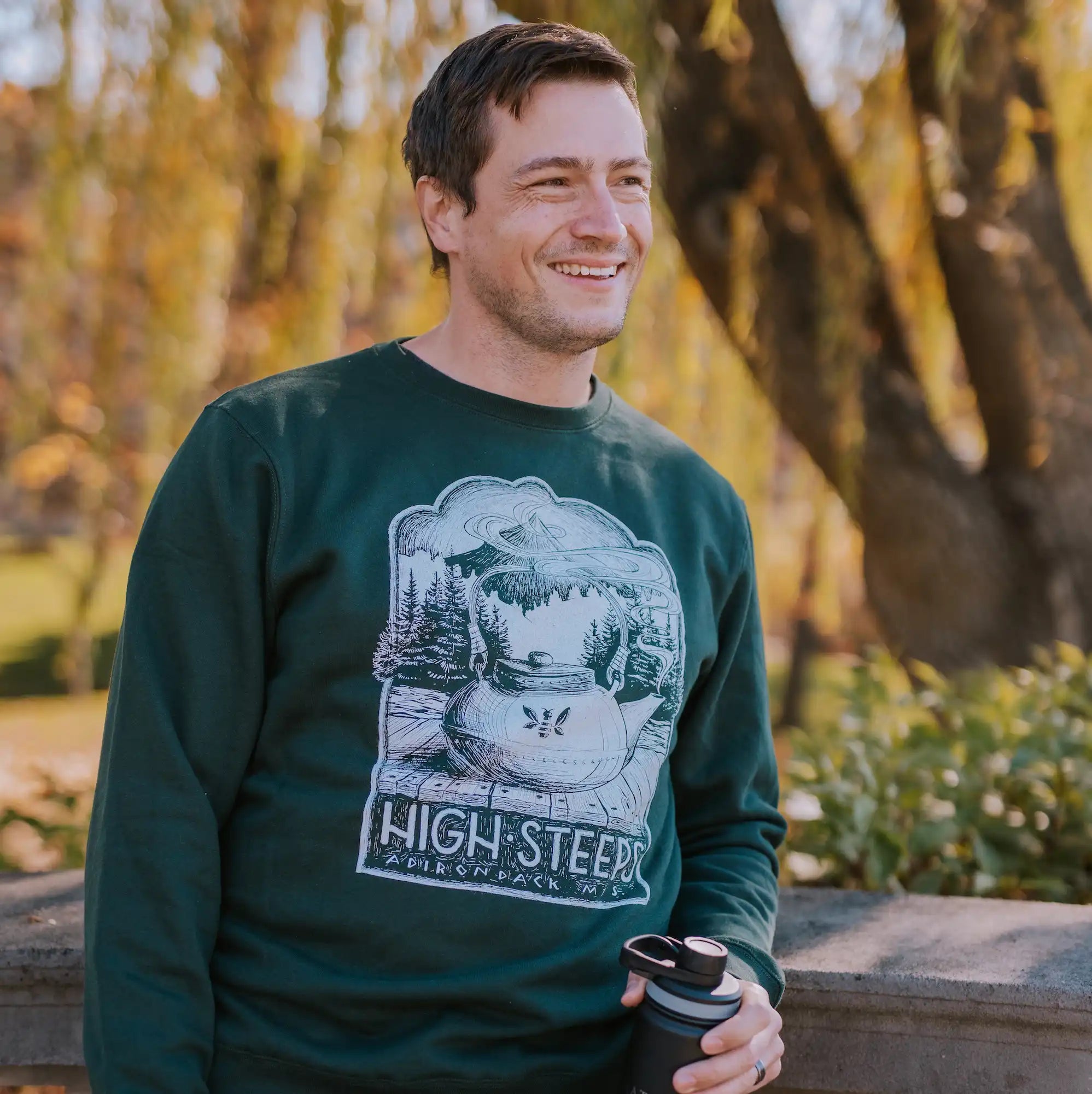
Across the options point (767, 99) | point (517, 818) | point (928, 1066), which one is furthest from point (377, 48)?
point (928, 1066)

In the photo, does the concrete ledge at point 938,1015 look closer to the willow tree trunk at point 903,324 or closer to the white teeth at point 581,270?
the white teeth at point 581,270

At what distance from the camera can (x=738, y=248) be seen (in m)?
3.52

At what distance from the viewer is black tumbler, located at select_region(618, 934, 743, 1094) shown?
4.26 feet

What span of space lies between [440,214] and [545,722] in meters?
0.69

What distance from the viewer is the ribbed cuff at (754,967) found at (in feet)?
4.81

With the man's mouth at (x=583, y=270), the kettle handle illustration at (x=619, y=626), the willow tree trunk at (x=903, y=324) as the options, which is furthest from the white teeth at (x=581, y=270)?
the willow tree trunk at (x=903, y=324)

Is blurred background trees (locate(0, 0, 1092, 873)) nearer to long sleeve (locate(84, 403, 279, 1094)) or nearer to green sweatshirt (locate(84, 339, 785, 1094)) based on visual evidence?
green sweatshirt (locate(84, 339, 785, 1094))

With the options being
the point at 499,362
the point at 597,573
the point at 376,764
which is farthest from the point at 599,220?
the point at 376,764

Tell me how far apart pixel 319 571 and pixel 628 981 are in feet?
1.91

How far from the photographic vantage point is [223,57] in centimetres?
305

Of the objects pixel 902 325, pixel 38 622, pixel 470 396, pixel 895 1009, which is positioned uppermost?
pixel 902 325

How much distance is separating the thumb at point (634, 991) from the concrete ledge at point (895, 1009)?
0.38 meters

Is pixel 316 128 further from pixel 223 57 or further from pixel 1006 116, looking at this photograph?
pixel 1006 116

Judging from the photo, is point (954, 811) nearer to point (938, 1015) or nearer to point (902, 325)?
point (938, 1015)
